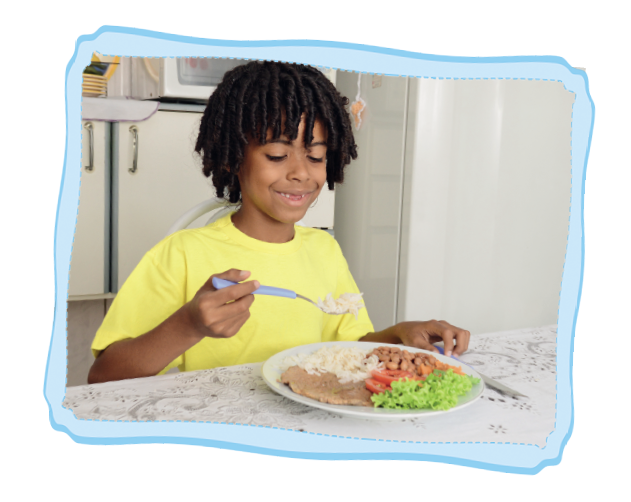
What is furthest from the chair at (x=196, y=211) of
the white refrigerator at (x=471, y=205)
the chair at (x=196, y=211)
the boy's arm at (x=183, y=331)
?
the white refrigerator at (x=471, y=205)

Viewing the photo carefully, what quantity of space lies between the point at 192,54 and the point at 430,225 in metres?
0.61

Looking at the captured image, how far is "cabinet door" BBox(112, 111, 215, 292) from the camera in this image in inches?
38.1

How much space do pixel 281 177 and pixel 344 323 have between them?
23 centimetres

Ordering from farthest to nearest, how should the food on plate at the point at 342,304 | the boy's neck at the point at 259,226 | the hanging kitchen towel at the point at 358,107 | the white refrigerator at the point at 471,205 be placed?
1. the hanging kitchen towel at the point at 358,107
2. the white refrigerator at the point at 471,205
3. the boy's neck at the point at 259,226
4. the food on plate at the point at 342,304

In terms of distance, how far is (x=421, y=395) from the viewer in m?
0.41

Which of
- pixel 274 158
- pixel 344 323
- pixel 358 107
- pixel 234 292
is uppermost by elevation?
pixel 358 107

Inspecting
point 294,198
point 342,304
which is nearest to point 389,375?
point 342,304

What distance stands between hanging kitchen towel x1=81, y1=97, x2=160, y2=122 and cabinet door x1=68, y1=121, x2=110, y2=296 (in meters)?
0.02

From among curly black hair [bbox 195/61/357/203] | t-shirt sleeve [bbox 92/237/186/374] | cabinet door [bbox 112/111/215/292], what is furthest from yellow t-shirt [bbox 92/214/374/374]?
cabinet door [bbox 112/111/215/292]

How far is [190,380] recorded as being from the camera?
478 millimetres

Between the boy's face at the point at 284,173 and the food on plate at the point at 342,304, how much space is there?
15cm

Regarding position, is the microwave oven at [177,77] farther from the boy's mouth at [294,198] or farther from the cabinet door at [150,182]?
the boy's mouth at [294,198]

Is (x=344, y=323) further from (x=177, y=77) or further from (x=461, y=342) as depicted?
(x=177, y=77)

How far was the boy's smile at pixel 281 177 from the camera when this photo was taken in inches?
24.3
